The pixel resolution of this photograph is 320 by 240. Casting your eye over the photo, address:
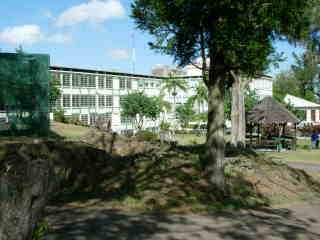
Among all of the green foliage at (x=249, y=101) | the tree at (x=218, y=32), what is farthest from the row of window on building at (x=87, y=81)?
the tree at (x=218, y=32)

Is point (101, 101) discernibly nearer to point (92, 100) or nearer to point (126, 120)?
point (92, 100)

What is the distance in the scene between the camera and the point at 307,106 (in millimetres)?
78125

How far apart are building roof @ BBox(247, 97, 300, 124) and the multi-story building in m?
33.7

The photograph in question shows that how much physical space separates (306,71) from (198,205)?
6953 centimetres

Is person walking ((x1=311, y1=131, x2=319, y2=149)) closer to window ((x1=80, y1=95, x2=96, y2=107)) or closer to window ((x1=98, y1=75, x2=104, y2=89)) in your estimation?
window ((x1=80, y1=95, x2=96, y2=107))

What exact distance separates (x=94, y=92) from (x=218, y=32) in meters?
67.4

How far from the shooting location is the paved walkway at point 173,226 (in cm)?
793

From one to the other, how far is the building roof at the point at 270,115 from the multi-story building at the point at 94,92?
33734 millimetres

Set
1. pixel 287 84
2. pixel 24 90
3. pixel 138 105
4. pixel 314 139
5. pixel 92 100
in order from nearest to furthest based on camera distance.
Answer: pixel 24 90 < pixel 314 139 < pixel 138 105 < pixel 92 100 < pixel 287 84

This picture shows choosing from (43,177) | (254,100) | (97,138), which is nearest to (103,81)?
(254,100)

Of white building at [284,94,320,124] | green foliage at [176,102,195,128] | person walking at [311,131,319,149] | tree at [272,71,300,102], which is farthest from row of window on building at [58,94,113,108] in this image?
tree at [272,71,300,102]

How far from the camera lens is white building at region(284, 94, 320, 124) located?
7769 cm

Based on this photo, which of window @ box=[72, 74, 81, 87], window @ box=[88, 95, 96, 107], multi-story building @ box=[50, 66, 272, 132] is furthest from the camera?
window @ box=[88, 95, 96, 107]

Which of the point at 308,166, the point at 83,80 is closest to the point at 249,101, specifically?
the point at 83,80
